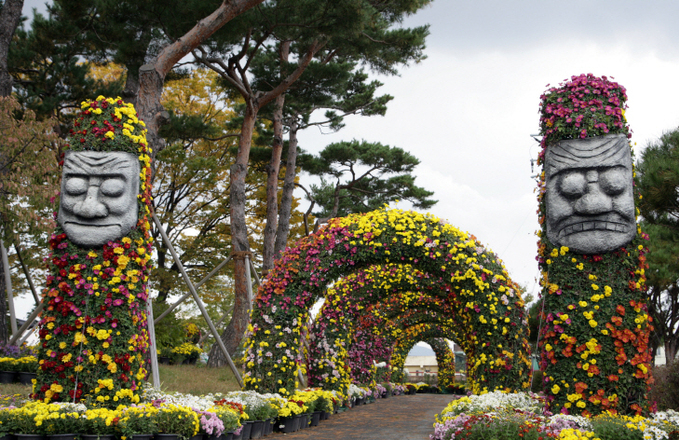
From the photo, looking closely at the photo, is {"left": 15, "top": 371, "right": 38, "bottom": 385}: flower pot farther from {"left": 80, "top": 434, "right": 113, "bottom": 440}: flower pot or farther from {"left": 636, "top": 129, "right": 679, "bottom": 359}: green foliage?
{"left": 636, "top": 129, "right": 679, "bottom": 359}: green foliage

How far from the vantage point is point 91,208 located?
538 centimetres

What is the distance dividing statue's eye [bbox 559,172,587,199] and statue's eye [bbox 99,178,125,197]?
4.76 m

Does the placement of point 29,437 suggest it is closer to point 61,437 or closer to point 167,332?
point 61,437

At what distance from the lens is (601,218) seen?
17.2 ft

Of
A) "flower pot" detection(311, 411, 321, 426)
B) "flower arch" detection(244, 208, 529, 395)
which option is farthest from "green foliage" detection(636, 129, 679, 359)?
"flower pot" detection(311, 411, 321, 426)

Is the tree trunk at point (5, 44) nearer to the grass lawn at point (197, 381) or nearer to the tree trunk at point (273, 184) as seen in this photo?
the grass lawn at point (197, 381)

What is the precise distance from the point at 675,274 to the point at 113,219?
33.3ft

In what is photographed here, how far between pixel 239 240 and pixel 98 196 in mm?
6065

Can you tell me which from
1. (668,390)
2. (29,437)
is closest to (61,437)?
(29,437)

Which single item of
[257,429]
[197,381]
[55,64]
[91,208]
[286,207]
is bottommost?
[257,429]

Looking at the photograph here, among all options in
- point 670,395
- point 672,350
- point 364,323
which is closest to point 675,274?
point 670,395

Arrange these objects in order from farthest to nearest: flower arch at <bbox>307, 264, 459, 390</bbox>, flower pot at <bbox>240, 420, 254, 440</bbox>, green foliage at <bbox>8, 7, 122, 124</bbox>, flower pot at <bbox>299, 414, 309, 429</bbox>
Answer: green foliage at <bbox>8, 7, 122, 124</bbox>
flower arch at <bbox>307, 264, 459, 390</bbox>
flower pot at <bbox>299, 414, 309, 429</bbox>
flower pot at <bbox>240, 420, 254, 440</bbox>

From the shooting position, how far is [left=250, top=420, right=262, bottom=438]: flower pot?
645 cm

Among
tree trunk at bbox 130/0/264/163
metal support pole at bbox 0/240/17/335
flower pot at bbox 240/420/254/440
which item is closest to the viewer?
flower pot at bbox 240/420/254/440
